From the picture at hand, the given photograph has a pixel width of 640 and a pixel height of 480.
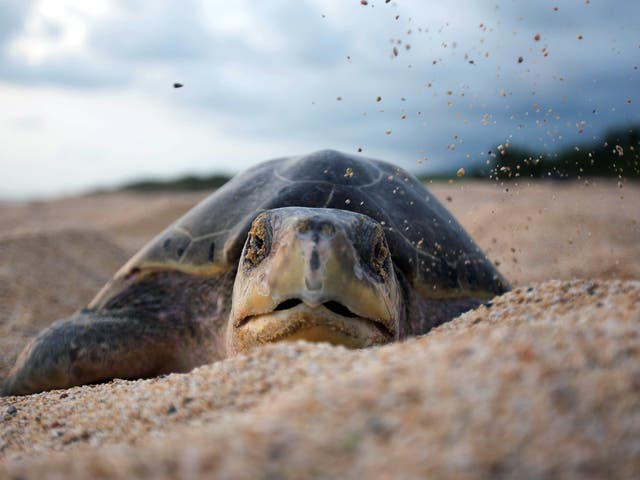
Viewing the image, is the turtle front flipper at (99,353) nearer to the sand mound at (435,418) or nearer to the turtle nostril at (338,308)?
the turtle nostril at (338,308)

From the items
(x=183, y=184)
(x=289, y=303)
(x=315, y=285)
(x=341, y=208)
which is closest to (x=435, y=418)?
(x=315, y=285)

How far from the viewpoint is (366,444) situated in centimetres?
109

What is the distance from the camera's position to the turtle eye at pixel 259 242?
2295 millimetres

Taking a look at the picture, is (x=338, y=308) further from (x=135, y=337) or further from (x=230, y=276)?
(x=135, y=337)

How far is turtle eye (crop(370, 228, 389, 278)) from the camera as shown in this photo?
231 centimetres

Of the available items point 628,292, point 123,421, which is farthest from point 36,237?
point 628,292

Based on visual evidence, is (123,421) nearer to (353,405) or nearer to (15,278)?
(353,405)

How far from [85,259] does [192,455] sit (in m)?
5.86

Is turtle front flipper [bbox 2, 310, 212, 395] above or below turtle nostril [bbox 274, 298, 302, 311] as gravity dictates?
below

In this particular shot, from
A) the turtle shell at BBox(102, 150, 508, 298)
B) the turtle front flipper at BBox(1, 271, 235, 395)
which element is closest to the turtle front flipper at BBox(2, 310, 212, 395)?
the turtle front flipper at BBox(1, 271, 235, 395)

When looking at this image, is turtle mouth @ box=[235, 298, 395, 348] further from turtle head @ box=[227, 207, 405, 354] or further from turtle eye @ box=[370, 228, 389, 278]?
turtle eye @ box=[370, 228, 389, 278]

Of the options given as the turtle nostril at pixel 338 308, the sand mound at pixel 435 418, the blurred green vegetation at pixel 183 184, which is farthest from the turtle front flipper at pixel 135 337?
the blurred green vegetation at pixel 183 184

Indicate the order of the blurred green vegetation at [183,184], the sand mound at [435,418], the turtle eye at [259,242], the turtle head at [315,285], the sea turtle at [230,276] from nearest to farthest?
the sand mound at [435,418] < the turtle head at [315,285] < the turtle eye at [259,242] < the sea turtle at [230,276] < the blurred green vegetation at [183,184]

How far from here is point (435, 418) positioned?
1119mm
